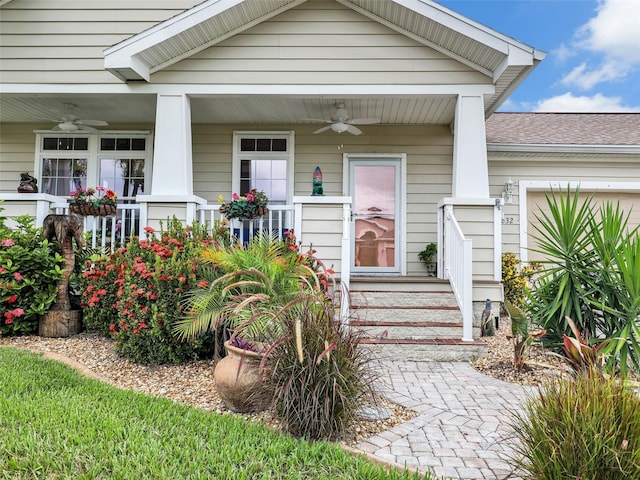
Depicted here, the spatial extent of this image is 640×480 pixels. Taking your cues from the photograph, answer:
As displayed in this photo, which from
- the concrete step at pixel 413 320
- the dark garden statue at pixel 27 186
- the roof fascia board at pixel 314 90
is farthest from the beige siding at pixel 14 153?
the concrete step at pixel 413 320

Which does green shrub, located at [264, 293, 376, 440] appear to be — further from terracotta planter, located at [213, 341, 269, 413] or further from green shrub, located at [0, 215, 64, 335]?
green shrub, located at [0, 215, 64, 335]

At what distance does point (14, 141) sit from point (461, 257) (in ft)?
25.9

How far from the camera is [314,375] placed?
241 centimetres

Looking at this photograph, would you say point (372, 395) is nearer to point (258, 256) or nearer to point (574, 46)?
point (258, 256)

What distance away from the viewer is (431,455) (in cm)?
245

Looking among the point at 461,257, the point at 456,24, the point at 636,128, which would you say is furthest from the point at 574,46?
the point at 461,257

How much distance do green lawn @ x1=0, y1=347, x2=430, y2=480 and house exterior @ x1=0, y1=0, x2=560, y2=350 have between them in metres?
2.82

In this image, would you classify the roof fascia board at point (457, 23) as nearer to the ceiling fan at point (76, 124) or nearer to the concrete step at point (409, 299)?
the concrete step at point (409, 299)

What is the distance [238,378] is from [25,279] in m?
3.29

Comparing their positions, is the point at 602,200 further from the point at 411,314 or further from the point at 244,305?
the point at 244,305

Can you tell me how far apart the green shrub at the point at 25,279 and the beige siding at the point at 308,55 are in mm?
2685

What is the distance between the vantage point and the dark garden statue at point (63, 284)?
4762 millimetres

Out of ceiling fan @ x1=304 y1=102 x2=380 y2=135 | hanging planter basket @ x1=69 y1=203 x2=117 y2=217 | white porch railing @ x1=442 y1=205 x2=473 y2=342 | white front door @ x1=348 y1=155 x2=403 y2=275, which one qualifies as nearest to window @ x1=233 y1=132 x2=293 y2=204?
ceiling fan @ x1=304 y1=102 x2=380 y2=135

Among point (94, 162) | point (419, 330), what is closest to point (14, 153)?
point (94, 162)
